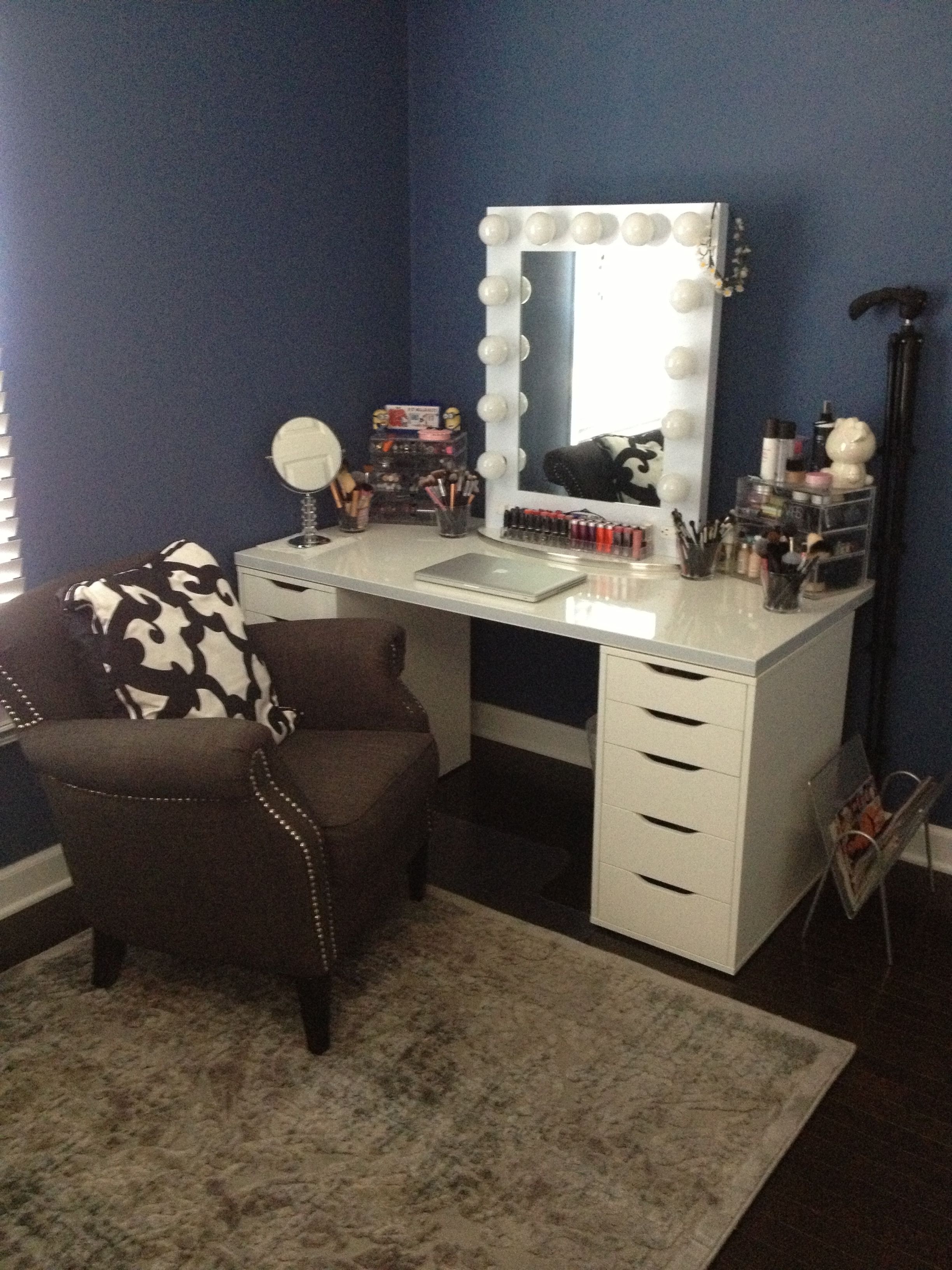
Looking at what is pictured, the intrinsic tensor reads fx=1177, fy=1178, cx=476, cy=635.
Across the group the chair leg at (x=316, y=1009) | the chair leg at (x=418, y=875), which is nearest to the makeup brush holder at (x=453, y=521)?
the chair leg at (x=418, y=875)

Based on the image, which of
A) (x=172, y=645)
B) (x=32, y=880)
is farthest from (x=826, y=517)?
(x=32, y=880)

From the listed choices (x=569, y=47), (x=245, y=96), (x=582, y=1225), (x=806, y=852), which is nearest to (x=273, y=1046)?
(x=582, y=1225)

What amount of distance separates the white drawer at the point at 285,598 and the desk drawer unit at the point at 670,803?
765mm

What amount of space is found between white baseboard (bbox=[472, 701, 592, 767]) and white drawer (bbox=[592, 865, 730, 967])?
0.78 meters

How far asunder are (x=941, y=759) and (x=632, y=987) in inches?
37.7

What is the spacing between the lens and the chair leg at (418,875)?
8.48ft

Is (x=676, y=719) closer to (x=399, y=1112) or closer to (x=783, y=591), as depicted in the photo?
(x=783, y=591)

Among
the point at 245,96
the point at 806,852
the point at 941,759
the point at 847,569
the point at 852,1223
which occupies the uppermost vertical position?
the point at 245,96

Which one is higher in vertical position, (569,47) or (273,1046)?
(569,47)

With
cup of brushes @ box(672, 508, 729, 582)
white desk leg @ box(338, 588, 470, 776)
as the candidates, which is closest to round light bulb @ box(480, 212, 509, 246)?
cup of brushes @ box(672, 508, 729, 582)

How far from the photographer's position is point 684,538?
2.65 metres

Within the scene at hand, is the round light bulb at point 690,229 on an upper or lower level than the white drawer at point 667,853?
upper

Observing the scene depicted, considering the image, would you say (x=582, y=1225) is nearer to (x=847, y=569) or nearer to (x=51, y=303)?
(x=847, y=569)

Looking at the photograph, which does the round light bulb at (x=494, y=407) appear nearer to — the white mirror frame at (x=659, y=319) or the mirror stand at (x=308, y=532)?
the white mirror frame at (x=659, y=319)
